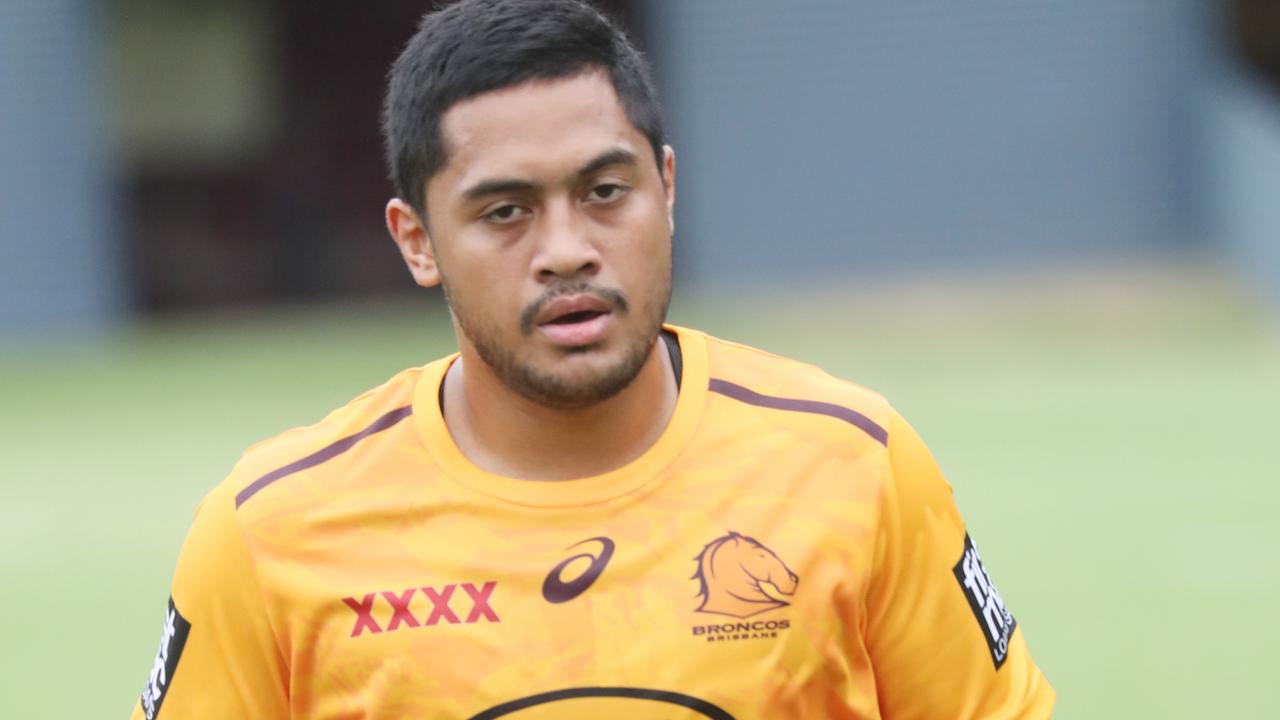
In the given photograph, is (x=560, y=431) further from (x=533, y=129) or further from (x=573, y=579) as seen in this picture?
(x=533, y=129)

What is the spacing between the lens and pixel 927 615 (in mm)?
2797

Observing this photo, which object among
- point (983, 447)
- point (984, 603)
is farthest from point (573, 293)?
point (983, 447)

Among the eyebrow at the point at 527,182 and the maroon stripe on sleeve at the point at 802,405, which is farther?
the maroon stripe on sleeve at the point at 802,405

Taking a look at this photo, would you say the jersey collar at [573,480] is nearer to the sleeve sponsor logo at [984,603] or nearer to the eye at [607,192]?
the eye at [607,192]

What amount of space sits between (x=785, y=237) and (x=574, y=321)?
543 inches

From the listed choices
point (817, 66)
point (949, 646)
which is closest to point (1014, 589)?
point (949, 646)

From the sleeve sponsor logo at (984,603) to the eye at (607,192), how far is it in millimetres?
811

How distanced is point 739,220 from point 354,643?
1386 cm

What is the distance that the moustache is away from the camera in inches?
105

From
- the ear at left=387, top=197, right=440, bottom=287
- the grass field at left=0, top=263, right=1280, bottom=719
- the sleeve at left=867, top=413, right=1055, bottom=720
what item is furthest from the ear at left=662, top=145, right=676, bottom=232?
the grass field at left=0, top=263, right=1280, bottom=719

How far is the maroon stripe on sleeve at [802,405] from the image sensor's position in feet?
9.36

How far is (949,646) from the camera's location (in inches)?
111

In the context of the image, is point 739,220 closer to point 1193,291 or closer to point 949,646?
point 1193,291

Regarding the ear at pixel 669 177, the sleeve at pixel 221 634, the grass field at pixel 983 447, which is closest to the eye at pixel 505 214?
the ear at pixel 669 177
